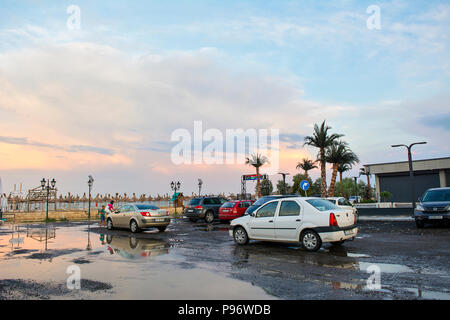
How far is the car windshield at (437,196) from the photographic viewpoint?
16.5m

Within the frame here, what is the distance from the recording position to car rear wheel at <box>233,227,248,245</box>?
12.0 meters

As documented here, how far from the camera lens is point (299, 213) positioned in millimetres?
10375

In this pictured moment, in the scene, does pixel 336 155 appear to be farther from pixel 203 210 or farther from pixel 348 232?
pixel 348 232

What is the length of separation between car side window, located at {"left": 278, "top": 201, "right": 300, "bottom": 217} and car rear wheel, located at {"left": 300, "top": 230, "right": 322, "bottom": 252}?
688 mm

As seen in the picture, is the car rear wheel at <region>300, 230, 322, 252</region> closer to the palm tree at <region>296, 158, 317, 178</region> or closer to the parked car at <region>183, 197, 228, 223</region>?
the parked car at <region>183, 197, 228, 223</region>

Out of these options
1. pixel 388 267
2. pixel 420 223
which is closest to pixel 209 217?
pixel 420 223

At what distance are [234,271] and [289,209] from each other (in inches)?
145

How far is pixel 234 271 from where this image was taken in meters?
7.69

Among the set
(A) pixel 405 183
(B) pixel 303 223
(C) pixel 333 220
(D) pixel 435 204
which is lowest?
(B) pixel 303 223

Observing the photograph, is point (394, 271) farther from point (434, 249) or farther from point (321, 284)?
point (434, 249)

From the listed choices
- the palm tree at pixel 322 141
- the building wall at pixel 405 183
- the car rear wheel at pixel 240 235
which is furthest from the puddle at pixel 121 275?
the building wall at pixel 405 183

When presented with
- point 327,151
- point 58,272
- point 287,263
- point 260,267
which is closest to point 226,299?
point 260,267

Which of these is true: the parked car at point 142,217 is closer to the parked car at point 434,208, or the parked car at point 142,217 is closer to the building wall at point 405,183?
the parked car at point 434,208

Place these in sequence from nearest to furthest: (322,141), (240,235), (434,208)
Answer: (240,235) < (434,208) < (322,141)
